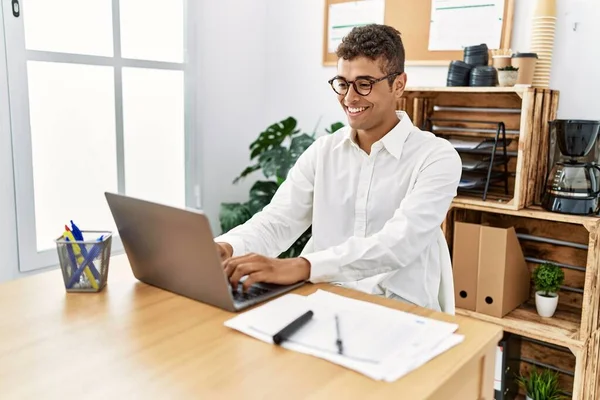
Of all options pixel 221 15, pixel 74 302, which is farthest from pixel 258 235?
pixel 221 15

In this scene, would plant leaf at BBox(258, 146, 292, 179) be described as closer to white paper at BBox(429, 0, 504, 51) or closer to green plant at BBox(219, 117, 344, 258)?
green plant at BBox(219, 117, 344, 258)

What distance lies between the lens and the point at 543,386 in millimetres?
2225

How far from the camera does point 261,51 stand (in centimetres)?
315

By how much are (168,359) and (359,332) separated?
320 mm

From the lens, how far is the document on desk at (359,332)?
91 centimetres

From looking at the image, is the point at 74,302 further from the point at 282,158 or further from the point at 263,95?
the point at 263,95

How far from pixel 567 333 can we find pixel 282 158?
1355mm

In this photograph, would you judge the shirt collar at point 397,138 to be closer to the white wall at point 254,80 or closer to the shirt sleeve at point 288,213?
the shirt sleeve at point 288,213

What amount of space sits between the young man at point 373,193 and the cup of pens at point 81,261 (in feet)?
0.93

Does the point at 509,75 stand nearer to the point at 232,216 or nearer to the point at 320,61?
the point at 320,61

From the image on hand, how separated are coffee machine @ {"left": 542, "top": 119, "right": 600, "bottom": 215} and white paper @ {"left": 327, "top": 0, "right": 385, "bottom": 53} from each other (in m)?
1.02

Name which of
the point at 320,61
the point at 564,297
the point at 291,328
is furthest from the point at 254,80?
the point at 291,328

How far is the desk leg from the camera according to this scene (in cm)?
103

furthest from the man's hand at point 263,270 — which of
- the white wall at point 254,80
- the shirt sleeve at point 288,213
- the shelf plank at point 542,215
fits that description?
the white wall at point 254,80
